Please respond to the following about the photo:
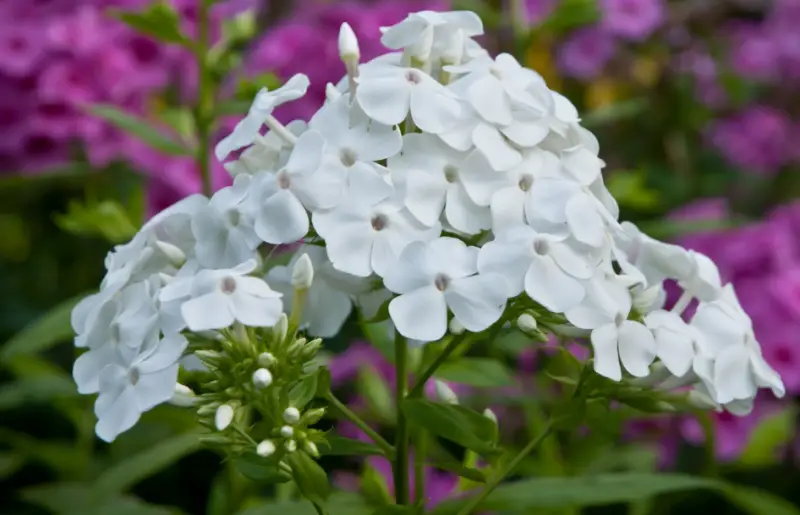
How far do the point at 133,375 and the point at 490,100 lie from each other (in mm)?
285

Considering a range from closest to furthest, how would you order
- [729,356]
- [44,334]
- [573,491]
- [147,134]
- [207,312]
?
[207,312], [729,356], [573,491], [44,334], [147,134]

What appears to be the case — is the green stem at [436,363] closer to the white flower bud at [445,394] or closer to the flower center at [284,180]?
the white flower bud at [445,394]

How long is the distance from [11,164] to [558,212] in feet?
3.64

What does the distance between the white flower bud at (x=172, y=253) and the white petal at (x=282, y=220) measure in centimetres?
9

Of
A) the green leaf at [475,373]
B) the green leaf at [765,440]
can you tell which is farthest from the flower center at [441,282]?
the green leaf at [765,440]

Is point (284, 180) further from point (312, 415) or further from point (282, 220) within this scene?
point (312, 415)

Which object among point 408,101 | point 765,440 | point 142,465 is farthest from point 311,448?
point 765,440

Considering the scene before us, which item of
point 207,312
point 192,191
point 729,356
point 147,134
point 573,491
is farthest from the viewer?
point 192,191

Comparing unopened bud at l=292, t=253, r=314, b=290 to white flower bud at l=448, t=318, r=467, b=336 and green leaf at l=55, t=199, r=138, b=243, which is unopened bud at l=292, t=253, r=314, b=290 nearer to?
white flower bud at l=448, t=318, r=467, b=336

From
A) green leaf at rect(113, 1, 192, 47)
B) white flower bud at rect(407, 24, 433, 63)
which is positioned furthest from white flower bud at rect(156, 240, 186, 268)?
green leaf at rect(113, 1, 192, 47)

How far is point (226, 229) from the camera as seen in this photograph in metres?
0.64

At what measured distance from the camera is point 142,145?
1475 mm

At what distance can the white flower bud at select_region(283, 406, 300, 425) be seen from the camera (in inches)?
22.9

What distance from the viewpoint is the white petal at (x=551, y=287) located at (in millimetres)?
580
